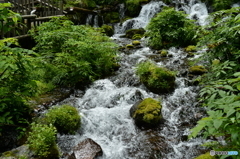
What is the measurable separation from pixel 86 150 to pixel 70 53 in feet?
13.6

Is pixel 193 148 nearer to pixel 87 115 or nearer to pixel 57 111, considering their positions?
pixel 87 115

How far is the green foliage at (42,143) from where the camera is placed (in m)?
3.80

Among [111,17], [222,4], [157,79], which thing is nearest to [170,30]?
[157,79]

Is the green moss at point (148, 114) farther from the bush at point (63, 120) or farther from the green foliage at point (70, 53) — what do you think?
the green foliage at point (70, 53)

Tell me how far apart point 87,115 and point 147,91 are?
2.59 meters

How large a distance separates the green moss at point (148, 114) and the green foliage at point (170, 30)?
6.90m

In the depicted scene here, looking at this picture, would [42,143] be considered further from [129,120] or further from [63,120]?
[129,120]

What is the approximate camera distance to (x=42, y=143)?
3.81 metres

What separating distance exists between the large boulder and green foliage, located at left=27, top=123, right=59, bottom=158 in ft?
1.41

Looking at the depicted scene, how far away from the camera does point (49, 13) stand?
10641 mm

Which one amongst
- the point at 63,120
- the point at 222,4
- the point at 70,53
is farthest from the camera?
the point at 222,4

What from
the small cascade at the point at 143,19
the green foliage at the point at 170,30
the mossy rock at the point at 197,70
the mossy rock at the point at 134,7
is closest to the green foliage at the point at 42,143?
the mossy rock at the point at 197,70

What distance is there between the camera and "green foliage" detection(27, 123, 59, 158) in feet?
12.5

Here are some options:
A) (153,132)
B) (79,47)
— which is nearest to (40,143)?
(153,132)
